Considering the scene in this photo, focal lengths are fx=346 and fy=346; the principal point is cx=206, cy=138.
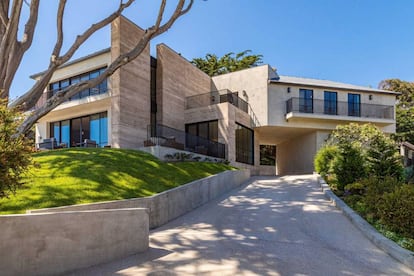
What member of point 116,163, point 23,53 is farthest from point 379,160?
point 23,53

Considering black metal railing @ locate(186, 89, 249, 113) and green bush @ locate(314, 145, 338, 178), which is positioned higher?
black metal railing @ locate(186, 89, 249, 113)

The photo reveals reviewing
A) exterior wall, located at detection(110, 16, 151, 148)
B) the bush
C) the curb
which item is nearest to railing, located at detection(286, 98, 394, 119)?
exterior wall, located at detection(110, 16, 151, 148)

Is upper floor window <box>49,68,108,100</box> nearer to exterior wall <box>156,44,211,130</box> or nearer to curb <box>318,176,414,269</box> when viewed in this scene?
exterior wall <box>156,44,211,130</box>

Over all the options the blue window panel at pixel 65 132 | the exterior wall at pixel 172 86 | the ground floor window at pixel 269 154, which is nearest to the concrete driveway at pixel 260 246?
the exterior wall at pixel 172 86

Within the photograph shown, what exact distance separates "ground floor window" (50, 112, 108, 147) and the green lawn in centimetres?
659

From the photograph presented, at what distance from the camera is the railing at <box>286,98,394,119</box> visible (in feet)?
84.6

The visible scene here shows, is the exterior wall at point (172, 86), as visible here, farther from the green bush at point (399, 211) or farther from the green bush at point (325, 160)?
the green bush at point (399, 211)

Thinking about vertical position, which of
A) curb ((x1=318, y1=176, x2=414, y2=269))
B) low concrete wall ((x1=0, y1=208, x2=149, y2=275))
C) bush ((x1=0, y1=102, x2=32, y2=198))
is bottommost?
curb ((x1=318, y1=176, x2=414, y2=269))

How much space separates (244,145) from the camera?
991 inches

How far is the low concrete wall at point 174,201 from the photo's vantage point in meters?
8.77

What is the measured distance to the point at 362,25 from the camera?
2008 centimetres

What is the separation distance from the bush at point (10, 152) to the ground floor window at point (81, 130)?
15.4 meters

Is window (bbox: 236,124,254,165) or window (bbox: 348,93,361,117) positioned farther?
window (bbox: 348,93,361,117)

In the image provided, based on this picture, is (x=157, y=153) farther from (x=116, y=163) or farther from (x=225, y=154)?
(x=225, y=154)
